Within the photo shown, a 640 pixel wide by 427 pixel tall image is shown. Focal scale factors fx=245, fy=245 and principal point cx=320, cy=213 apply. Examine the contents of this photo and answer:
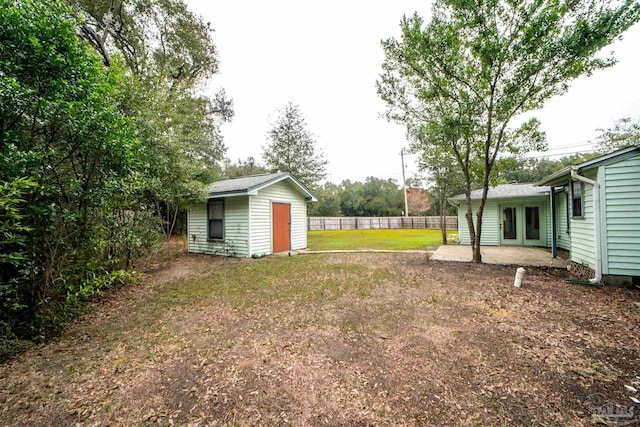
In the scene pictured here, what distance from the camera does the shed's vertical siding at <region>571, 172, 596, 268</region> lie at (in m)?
5.17

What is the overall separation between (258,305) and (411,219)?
2395cm

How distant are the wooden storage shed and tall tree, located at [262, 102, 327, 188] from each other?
851 centimetres

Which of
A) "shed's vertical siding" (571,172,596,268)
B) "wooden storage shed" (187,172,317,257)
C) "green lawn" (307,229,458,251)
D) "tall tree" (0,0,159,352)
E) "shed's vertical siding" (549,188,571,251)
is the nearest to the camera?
"tall tree" (0,0,159,352)

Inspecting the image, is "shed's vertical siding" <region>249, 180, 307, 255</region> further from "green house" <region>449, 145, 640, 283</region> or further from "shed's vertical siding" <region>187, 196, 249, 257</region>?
"green house" <region>449, 145, 640, 283</region>

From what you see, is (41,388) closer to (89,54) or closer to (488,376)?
(89,54)

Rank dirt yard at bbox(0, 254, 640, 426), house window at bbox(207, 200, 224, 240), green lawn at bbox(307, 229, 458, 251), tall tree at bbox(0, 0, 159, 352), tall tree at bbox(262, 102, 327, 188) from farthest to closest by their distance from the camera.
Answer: tall tree at bbox(262, 102, 327, 188) < green lawn at bbox(307, 229, 458, 251) < house window at bbox(207, 200, 224, 240) < tall tree at bbox(0, 0, 159, 352) < dirt yard at bbox(0, 254, 640, 426)

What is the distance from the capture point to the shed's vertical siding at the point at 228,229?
335 inches

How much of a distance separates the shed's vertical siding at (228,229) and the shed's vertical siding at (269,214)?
287mm

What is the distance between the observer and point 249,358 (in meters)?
2.63

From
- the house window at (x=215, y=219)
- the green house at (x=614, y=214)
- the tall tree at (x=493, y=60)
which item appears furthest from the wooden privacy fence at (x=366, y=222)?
the green house at (x=614, y=214)

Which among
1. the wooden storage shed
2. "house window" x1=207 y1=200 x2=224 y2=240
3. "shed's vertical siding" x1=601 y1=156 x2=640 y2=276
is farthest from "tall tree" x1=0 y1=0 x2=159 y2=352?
"shed's vertical siding" x1=601 y1=156 x2=640 y2=276

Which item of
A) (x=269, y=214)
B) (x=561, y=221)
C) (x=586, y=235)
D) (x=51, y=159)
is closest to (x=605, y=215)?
(x=586, y=235)

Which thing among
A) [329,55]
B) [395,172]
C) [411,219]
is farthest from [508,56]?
[395,172]

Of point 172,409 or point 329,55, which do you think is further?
point 329,55
